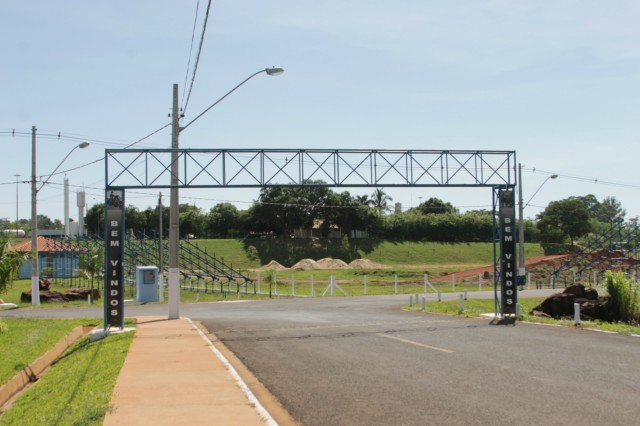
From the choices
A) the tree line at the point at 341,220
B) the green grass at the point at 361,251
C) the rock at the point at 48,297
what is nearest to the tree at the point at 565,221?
the tree line at the point at 341,220

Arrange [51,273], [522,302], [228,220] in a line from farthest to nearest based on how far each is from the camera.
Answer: [228,220]
[51,273]
[522,302]

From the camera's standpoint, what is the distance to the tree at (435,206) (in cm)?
11862

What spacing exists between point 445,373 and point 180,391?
4.39m

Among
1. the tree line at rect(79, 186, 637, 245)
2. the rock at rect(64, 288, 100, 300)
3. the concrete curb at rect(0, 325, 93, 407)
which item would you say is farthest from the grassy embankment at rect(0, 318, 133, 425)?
the tree line at rect(79, 186, 637, 245)

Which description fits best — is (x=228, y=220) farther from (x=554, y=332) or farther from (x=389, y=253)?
(x=554, y=332)

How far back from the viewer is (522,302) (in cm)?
3547

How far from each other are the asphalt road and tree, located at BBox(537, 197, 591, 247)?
8544 cm

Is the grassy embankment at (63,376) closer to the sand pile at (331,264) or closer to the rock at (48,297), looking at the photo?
the rock at (48,297)

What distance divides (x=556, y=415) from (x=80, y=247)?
55.3m

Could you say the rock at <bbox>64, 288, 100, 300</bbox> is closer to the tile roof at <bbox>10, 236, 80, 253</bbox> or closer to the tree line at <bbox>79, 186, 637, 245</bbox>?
the tile roof at <bbox>10, 236, 80, 253</bbox>

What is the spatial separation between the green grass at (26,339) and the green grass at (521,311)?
14.1m

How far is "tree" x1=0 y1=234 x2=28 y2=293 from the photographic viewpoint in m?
23.2

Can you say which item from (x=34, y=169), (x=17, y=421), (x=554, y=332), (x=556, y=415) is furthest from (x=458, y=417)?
(x=34, y=169)

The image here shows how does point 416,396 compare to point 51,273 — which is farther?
point 51,273
